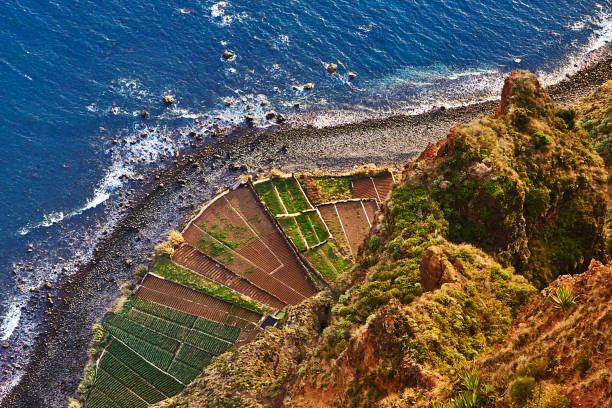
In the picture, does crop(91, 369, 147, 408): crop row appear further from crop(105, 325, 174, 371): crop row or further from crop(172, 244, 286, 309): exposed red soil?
crop(172, 244, 286, 309): exposed red soil

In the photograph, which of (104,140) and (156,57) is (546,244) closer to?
(104,140)

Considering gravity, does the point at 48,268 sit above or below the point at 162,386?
above

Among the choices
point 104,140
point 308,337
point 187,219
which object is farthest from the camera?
point 104,140

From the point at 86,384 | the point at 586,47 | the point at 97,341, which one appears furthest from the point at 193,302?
the point at 586,47

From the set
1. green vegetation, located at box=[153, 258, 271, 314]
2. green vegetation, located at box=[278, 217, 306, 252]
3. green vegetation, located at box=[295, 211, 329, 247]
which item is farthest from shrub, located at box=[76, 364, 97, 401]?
green vegetation, located at box=[295, 211, 329, 247]

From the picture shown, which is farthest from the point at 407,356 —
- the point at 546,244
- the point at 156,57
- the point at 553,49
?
the point at 553,49

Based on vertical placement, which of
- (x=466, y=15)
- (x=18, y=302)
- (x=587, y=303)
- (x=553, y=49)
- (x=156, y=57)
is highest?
(x=466, y=15)

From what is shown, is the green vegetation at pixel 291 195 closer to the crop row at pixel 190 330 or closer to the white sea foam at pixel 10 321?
the crop row at pixel 190 330
